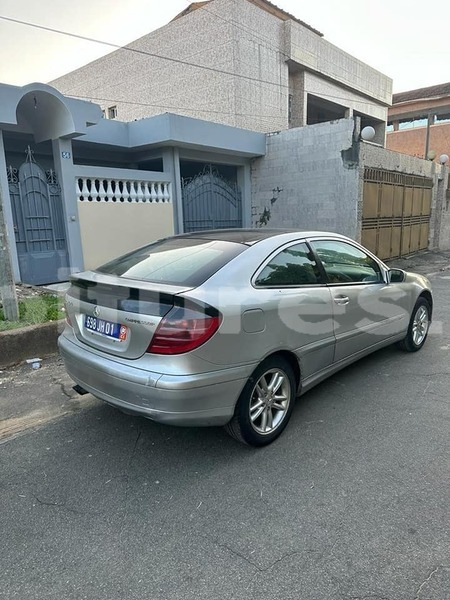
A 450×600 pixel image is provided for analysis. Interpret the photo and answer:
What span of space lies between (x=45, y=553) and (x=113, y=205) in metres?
7.56

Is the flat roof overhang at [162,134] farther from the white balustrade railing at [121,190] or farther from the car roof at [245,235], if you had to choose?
the car roof at [245,235]

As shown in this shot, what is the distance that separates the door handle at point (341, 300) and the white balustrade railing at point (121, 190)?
20.8 ft

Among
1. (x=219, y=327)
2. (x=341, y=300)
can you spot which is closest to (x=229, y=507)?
(x=219, y=327)

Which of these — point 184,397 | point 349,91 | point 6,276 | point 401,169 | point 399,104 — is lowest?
point 184,397

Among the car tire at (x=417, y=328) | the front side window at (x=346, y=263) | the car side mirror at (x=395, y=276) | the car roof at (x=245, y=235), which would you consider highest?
the car roof at (x=245, y=235)

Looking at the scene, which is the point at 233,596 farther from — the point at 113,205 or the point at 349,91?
the point at 349,91

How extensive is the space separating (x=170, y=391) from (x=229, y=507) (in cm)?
74

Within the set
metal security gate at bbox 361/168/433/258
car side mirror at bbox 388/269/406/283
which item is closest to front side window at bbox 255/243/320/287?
car side mirror at bbox 388/269/406/283

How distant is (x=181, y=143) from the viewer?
377 inches

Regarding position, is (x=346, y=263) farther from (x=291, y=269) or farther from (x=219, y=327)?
(x=219, y=327)

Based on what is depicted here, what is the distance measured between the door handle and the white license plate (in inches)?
71.5

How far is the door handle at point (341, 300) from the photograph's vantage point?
362 cm

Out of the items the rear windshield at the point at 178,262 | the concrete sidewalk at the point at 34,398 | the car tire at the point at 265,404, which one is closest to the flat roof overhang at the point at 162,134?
the concrete sidewalk at the point at 34,398

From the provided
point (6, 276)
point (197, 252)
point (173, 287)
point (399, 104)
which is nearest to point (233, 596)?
point (173, 287)
